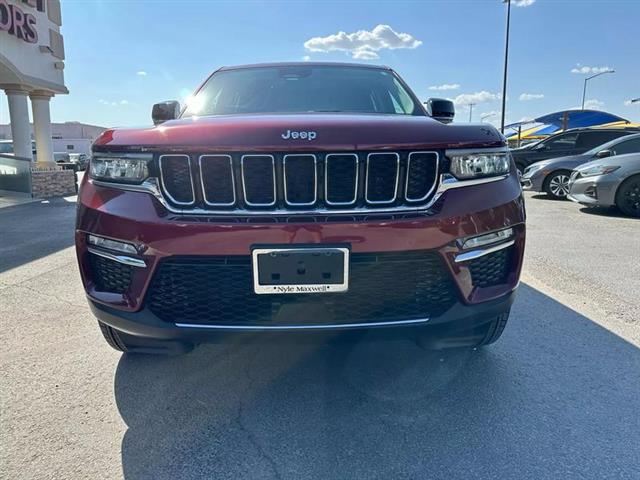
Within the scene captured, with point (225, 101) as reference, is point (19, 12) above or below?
above

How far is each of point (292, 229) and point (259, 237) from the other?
0.13m

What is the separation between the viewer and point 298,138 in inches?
72.1

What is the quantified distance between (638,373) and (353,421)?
161cm

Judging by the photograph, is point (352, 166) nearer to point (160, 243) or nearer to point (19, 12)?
point (160, 243)

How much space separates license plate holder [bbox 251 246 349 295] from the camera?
1778 mm

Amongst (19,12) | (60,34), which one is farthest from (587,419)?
(60,34)

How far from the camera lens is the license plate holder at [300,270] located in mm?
1778

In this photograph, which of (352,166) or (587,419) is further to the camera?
(587,419)

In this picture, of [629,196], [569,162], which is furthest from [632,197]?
[569,162]

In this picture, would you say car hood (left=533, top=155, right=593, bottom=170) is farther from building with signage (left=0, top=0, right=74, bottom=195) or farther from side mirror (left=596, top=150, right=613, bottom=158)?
building with signage (left=0, top=0, right=74, bottom=195)

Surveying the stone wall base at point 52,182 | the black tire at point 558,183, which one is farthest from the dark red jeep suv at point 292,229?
the stone wall base at point 52,182

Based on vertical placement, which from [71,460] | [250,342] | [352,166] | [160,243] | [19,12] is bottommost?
[71,460]

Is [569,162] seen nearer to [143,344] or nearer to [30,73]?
[143,344]

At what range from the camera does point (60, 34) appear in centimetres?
1468
